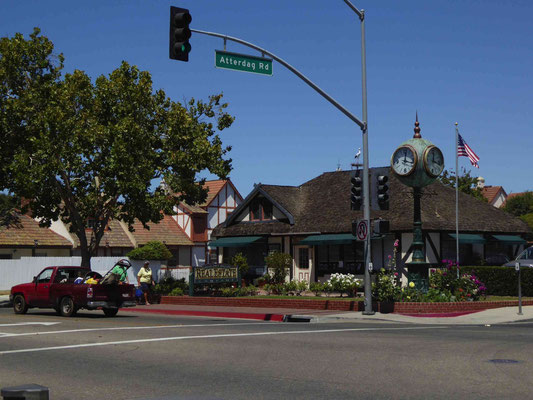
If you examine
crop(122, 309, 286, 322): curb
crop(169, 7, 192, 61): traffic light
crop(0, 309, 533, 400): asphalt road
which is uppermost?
crop(169, 7, 192, 61): traffic light

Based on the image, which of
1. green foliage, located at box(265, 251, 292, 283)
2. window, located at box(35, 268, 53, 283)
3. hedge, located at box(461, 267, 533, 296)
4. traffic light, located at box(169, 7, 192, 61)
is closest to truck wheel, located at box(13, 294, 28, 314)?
window, located at box(35, 268, 53, 283)

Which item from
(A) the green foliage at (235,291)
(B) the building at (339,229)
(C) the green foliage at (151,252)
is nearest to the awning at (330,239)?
(B) the building at (339,229)

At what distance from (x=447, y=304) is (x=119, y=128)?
48.9 feet

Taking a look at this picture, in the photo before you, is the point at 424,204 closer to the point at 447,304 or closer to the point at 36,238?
the point at 447,304

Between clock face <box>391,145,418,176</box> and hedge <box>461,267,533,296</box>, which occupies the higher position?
clock face <box>391,145,418,176</box>

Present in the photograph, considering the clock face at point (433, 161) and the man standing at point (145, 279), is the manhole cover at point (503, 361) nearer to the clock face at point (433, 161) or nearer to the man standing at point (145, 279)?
the clock face at point (433, 161)

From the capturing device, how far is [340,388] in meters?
9.12

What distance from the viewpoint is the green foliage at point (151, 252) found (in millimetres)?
56531

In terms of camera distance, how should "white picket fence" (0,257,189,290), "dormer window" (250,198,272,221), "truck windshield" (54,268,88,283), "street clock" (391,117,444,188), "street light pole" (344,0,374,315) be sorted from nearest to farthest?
"street light pole" (344,0,374,315) → "truck windshield" (54,268,88,283) → "street clock" (391,117,444,188) → "dormer window" (250,198,272,221) → "white picket fence" (0,257,189,290)

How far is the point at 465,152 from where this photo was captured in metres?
35.7

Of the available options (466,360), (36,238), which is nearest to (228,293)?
(466,360)

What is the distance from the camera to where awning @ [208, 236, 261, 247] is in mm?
41094

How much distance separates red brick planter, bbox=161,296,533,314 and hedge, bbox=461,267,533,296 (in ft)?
10.6

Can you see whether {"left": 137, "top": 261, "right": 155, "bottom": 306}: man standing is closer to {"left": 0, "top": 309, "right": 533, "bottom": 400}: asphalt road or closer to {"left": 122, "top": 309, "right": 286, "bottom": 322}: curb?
{"left": 122, "top": 309, "right": 286, "bottom": 322}: curb
